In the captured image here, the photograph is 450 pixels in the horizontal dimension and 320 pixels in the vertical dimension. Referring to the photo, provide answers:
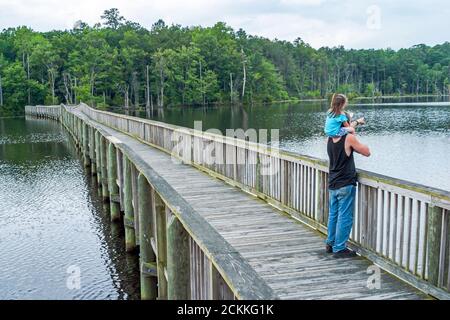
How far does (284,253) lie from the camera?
6574mm

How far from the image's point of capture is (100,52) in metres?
101

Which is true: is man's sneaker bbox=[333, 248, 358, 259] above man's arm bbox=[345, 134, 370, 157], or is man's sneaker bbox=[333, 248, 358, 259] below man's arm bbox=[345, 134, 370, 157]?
below

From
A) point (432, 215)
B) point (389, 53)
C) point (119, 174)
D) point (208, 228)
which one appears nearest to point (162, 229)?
point (208, 228)

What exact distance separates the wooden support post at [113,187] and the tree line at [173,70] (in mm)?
80458

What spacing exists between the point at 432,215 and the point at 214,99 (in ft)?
380

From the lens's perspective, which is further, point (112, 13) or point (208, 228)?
point (112, 13)

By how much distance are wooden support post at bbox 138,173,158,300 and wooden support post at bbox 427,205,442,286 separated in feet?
20.4

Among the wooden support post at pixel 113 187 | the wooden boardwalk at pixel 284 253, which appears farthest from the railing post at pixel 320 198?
the wooden support post at pixel 113 187

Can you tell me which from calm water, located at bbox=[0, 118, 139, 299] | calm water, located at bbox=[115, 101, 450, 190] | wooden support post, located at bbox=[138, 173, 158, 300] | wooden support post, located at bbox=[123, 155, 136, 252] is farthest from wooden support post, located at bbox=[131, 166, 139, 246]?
calm water, located at bbox=[115, 101, 450, 190]

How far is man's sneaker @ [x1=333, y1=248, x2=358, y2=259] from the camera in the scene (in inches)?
252

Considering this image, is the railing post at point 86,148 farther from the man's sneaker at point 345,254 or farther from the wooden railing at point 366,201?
the man's sneaker at point 345,254

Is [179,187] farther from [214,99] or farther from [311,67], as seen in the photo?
[311,67]

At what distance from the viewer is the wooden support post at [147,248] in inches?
404

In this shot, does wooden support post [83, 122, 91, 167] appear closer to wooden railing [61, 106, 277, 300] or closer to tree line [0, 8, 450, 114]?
wooden railing [61, 106, 277, 300]
